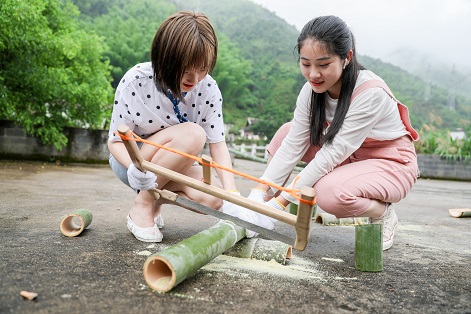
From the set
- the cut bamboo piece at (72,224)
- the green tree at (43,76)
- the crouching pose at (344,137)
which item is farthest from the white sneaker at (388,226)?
the green tree at (43,76)

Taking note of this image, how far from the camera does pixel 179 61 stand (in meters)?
2.19

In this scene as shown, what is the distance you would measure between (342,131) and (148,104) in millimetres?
1120

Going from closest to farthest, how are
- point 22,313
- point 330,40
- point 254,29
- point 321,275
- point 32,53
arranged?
1. point 22,313
2. point 321,275
3. point 330,40
4. point 32,53
5. point 254,29

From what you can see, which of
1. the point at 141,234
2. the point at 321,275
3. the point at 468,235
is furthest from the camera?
the point at 468,235

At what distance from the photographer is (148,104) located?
250cm

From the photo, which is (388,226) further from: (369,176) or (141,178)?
(141,178)

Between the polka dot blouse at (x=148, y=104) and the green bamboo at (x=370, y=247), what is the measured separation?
3.76 ft

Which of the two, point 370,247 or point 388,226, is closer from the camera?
point 370,247

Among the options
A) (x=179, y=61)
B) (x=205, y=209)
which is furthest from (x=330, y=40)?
(x=205, y=209)

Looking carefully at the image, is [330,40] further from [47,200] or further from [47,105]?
[47,105]

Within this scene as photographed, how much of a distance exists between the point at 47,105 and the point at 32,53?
95 centimetres

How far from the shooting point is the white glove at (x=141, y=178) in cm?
220

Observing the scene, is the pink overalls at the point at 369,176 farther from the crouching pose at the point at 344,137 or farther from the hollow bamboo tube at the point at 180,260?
the hollow bamboo tube at the point at 180,260

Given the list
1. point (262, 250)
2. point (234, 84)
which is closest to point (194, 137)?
point (262, 250)
